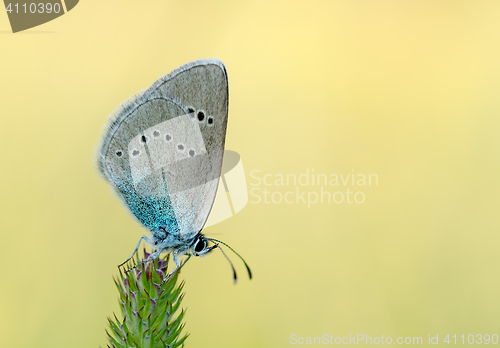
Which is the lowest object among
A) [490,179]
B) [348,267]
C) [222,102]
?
[348,267]

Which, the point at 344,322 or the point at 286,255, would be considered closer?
the point at 344,322

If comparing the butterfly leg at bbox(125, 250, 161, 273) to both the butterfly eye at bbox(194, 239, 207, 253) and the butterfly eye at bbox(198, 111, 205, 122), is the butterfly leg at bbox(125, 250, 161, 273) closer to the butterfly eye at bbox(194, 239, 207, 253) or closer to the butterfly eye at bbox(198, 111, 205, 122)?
the butterfly eye at bbox(194, 239, 207, 253)

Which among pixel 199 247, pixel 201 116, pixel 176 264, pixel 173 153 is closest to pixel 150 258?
pixel 176 264

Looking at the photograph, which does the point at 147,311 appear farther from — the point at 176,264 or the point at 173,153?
the point at 173,153

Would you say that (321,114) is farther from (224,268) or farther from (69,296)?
(69,296)

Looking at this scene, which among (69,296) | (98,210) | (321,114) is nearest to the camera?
(69,296)

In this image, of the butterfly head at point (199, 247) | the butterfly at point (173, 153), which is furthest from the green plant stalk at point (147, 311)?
the butterfly head at point (199, 247)

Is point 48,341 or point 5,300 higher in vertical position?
point 5,300

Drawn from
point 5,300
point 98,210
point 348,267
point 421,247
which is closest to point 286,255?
point 348,267
